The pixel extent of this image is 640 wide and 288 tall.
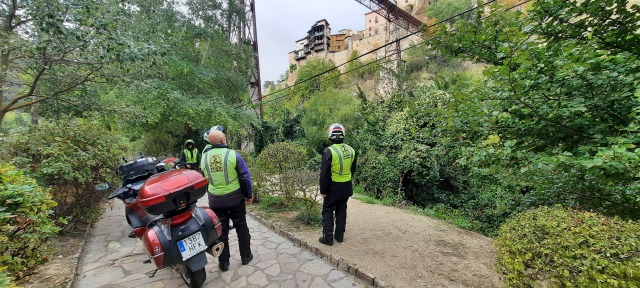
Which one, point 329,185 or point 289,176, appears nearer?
point 329,185

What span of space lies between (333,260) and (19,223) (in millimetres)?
3078

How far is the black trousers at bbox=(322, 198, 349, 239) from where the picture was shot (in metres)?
4.01

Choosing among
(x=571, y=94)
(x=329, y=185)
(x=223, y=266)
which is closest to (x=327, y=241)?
(x=329, y=185)

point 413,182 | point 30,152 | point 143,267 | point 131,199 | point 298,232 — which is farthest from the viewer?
point 413,182

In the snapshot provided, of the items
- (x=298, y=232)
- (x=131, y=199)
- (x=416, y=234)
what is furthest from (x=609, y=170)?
(x=131, y=199)

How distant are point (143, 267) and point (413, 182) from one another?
7.54 meters

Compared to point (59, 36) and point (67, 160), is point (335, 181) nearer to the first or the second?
point (67, 160)

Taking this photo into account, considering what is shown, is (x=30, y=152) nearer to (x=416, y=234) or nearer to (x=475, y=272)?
(x=416, y=234)

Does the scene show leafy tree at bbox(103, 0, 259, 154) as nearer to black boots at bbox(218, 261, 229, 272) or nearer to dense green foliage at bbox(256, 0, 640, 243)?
black boots at bbox(218, 261, 229, 272)

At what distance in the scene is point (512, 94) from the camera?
2.58 meters

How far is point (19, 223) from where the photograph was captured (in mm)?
2156

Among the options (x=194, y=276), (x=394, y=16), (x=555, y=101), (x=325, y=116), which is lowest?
(x=194, y=276)

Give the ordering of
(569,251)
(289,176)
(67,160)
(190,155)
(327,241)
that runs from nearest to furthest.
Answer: (569,251) → (327,241) → (67,160) → (289,176) → (190,155)

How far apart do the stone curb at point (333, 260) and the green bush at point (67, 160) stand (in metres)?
3.19
